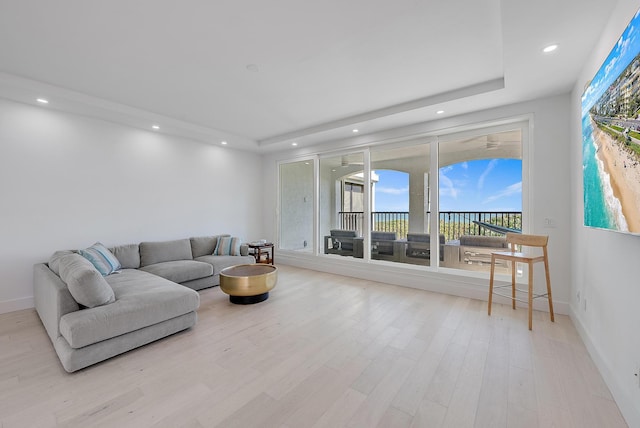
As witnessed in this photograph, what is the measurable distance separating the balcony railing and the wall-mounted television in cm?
181

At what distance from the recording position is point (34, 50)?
2393 millimetres

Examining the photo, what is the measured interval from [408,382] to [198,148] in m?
5.09

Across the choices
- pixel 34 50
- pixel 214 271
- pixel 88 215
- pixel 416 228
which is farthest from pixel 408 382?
pixel 88 215

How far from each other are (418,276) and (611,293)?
235 cm

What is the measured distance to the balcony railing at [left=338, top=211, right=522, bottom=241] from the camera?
3.71 meters

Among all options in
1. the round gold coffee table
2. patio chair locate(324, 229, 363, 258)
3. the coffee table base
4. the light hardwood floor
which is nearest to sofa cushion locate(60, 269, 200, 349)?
the light hardwood floor

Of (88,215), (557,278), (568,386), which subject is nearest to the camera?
(568,386)

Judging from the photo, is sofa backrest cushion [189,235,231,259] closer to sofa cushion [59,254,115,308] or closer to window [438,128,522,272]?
sofa cushion [59,254,115,308]

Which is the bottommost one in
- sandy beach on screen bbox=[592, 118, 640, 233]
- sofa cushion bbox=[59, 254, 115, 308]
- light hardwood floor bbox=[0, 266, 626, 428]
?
light hardwood floor bbox=[0, 266, 626, 428]

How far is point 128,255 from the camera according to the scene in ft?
12.8

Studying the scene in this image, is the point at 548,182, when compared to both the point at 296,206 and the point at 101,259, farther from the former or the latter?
the point at 101,259

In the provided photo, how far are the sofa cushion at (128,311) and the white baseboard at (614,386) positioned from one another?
3.29 metres

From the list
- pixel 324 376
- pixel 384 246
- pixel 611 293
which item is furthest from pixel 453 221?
pixel 324 376

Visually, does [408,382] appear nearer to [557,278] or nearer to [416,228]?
[557,278]
